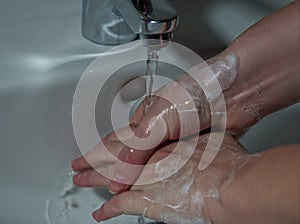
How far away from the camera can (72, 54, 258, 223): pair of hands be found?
454 mm

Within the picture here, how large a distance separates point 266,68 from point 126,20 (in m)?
0.15

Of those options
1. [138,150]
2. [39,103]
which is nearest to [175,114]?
[138,150]

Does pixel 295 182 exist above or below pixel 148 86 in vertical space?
above

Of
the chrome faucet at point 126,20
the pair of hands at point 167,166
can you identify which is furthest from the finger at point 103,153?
the chrome faucet at point 126,20

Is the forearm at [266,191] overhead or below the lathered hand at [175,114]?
overhead

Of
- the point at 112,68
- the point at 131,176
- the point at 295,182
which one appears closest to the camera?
the point at 295,182

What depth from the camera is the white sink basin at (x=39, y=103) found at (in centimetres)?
58

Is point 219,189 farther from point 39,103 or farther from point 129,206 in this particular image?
point 39,103

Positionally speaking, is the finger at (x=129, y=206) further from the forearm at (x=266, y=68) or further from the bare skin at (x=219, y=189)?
the forearm at (x=266, y=68)

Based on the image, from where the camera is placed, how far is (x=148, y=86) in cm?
62

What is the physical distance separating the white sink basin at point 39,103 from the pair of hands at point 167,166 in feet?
0.16

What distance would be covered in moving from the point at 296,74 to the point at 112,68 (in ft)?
0.64

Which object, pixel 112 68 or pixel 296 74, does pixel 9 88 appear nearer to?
pixel 112 68

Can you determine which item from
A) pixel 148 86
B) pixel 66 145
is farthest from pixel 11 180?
pixel 148 86
